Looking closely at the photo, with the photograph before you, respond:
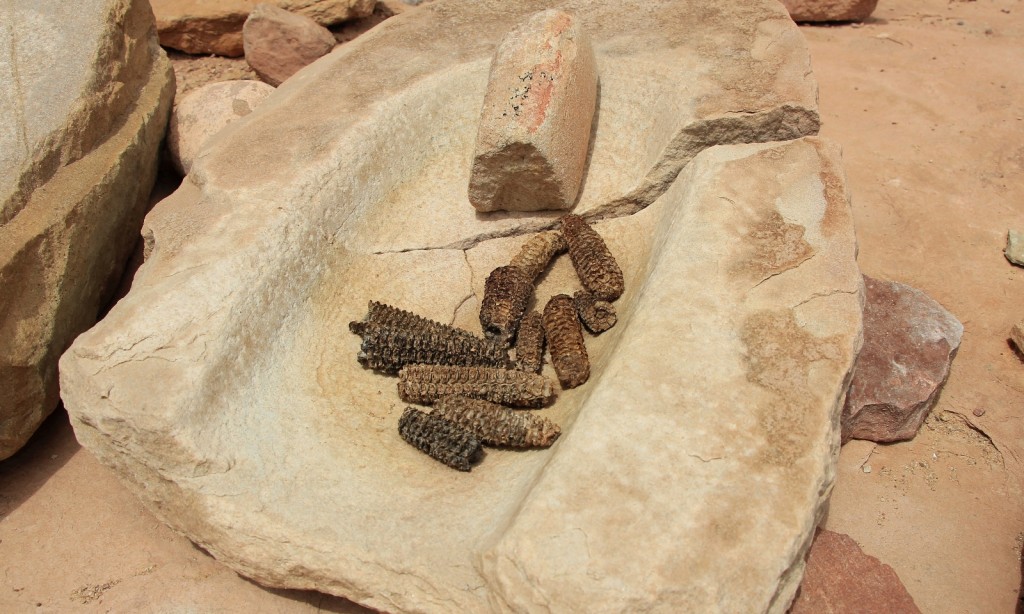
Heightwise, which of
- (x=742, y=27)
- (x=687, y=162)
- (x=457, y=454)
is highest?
(x=742, y=27)

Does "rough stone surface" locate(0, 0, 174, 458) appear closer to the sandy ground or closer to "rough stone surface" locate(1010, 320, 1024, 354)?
the sandy ground

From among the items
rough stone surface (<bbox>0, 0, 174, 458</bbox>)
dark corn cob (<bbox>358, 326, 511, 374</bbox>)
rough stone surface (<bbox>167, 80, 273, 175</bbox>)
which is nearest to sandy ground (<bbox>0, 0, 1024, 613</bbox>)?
rough stone surface (<bbox>0, 0, 174, 458</bbox>)

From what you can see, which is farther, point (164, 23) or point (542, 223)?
point (164, 23)

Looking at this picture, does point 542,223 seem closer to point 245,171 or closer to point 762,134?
point 762,134

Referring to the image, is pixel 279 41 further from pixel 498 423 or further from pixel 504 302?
pixel 498 423

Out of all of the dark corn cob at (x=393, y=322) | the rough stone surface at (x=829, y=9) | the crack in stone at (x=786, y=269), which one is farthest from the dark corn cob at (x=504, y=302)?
the rough stone surface at (x=829, y=9)

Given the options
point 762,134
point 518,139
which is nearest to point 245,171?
point 518,139
